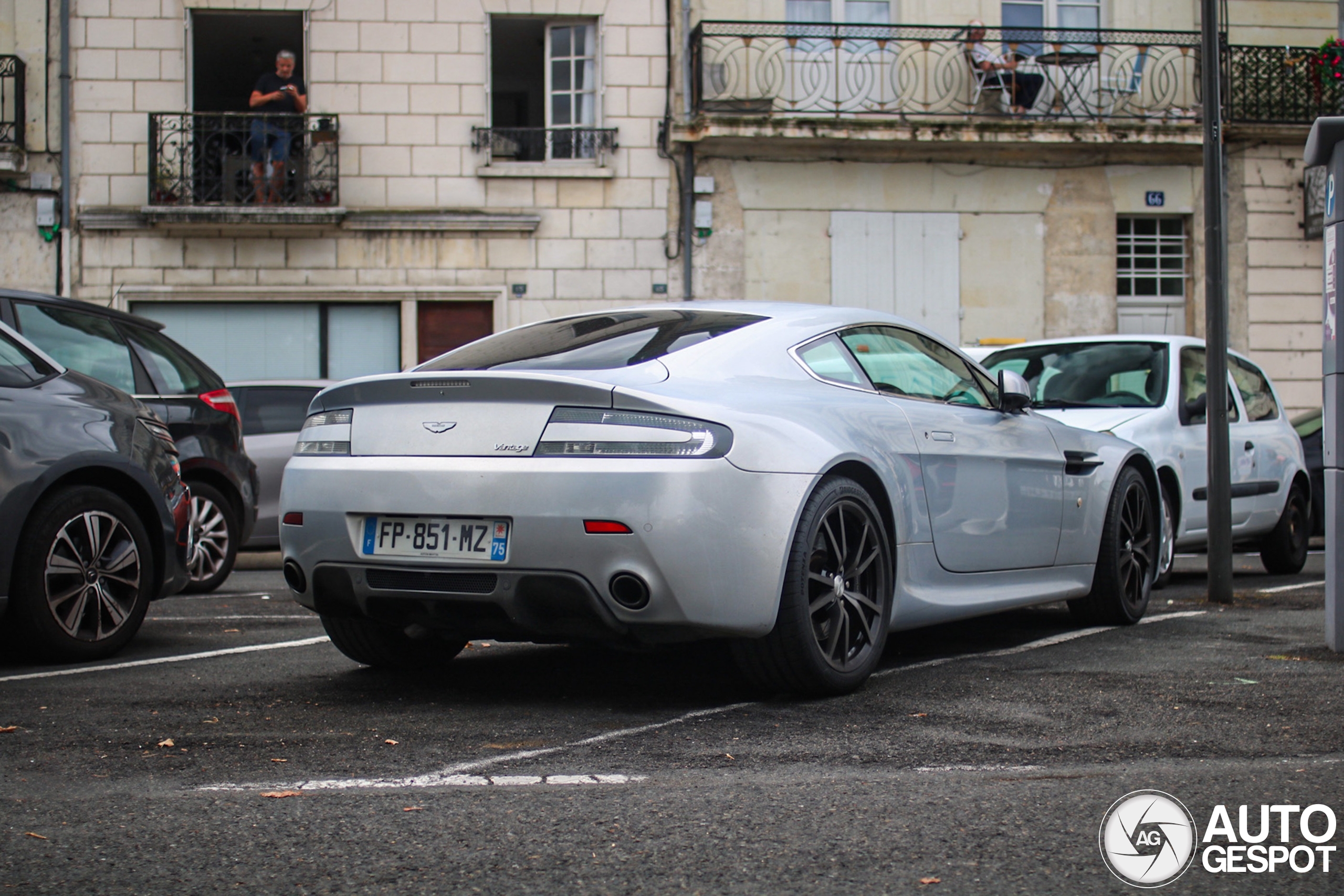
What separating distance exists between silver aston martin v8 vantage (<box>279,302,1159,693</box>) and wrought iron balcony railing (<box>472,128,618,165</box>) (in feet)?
43.7

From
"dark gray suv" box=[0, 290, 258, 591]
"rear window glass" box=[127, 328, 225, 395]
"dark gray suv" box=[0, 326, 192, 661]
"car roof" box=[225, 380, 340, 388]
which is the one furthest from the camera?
"car roof" box=[225, 380, 340, 388]

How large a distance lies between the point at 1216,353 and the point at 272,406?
6942 mm

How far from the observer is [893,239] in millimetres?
19109

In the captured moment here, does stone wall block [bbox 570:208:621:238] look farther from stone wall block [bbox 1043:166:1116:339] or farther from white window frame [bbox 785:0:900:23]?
stone wall block [bbox 1043:166:1116:339]

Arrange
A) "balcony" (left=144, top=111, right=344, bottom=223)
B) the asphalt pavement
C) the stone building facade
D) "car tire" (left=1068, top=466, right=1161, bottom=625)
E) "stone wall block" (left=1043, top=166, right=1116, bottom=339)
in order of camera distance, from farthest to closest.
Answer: "stone wall block" (left=1043, top=166, right=1116, bottom=339)
the stone building facade
"balcony" (left=144, top=111, right=344, bottom=223)
"car tire" (left=1068, top=466, right=1161, bottom=625)
the asphalt pavement

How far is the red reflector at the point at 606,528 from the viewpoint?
14.0 feet

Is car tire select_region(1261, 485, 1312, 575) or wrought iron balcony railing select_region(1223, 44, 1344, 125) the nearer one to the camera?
car tire select_region(1261, 485, 1312, 575)

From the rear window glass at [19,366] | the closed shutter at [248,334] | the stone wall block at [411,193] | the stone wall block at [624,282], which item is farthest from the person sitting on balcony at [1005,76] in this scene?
the rear window glass at [19,366]

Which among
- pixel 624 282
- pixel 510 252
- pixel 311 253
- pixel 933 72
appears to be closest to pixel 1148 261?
pixel 933 72

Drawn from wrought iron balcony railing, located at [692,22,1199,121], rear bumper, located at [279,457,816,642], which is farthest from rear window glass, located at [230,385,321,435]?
wrought iron balcony railing, located at [692,22,1199,121]

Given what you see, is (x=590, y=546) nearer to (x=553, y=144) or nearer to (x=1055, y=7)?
(x=553, y=144)

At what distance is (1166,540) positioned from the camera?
301 inches

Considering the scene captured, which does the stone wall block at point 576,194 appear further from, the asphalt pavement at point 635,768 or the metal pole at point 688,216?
the asphalt pavement at point 635,768

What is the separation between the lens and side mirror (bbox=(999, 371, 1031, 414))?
19.6ft
